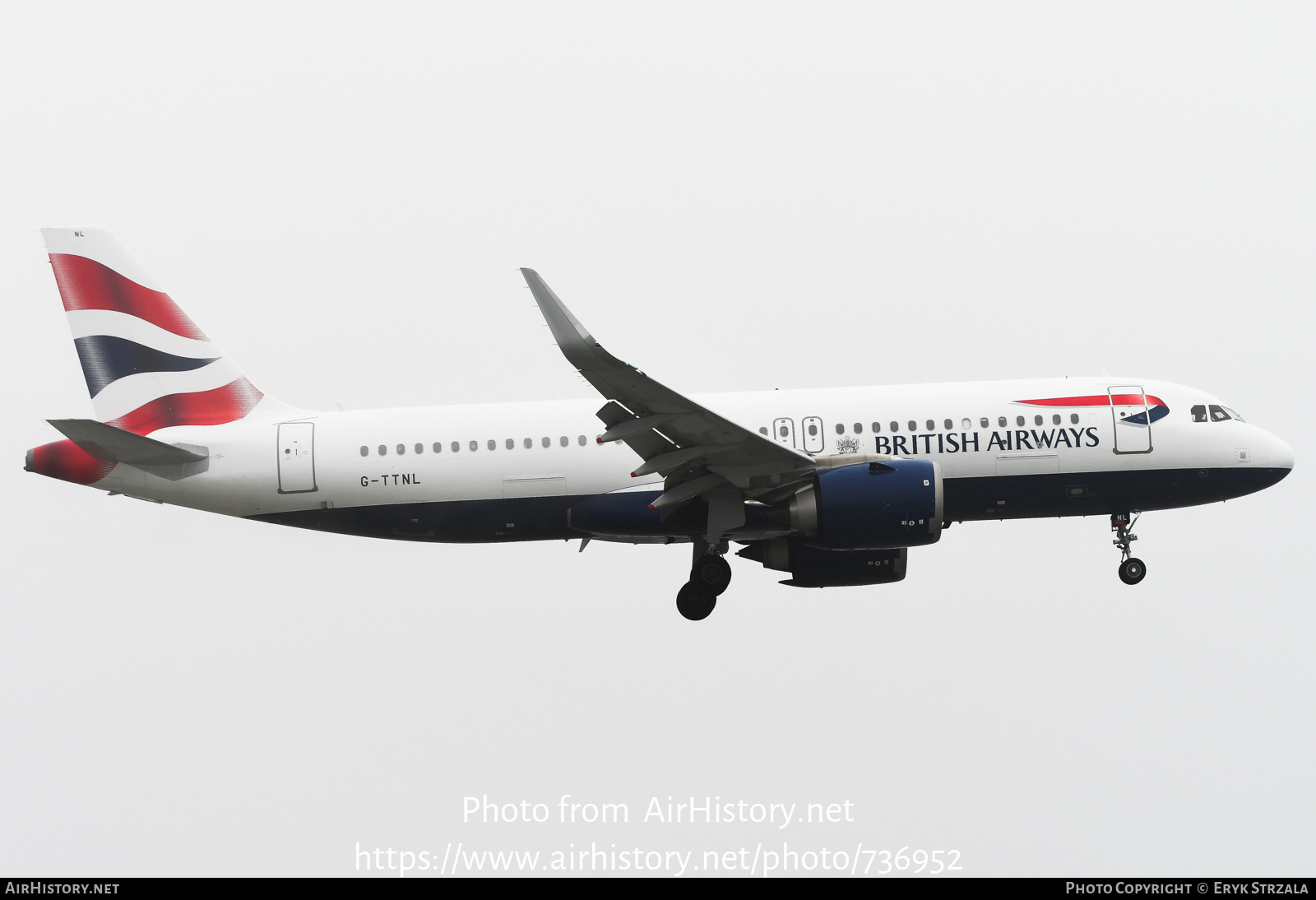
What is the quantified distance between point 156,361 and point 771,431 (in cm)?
1206

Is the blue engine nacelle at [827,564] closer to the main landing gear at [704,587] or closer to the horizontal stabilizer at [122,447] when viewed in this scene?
the main landing gear at [704,587]

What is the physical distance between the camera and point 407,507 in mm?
22609

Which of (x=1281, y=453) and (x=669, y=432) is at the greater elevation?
(x=669, y=432)

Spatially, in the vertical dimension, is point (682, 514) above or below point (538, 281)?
below

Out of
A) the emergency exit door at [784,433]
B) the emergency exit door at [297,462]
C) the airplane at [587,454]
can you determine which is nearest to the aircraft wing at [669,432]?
the airplane at [587,454]

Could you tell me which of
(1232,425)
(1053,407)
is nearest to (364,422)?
Answer: (1053,407)

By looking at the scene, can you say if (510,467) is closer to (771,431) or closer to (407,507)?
(407,507)

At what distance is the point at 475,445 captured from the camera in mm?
22609

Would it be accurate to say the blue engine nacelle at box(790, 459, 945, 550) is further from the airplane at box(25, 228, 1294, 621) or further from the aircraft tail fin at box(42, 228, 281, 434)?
the aircraft tail fin at box(42, 228, 281, 434)

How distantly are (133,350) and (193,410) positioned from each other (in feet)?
5.56

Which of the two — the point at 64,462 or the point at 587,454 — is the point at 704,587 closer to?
the point at 587,454

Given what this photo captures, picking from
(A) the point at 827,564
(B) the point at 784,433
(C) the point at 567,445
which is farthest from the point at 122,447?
(A) the point at 827,564

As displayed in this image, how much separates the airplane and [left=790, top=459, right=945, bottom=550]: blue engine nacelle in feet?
0.48

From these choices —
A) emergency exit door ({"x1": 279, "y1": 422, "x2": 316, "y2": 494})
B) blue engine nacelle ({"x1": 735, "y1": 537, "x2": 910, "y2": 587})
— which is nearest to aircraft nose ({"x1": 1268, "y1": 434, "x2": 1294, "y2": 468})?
blue engine nacelle ({"x1": 735, "y1": 537, "x2": 910, "y2": 587})
